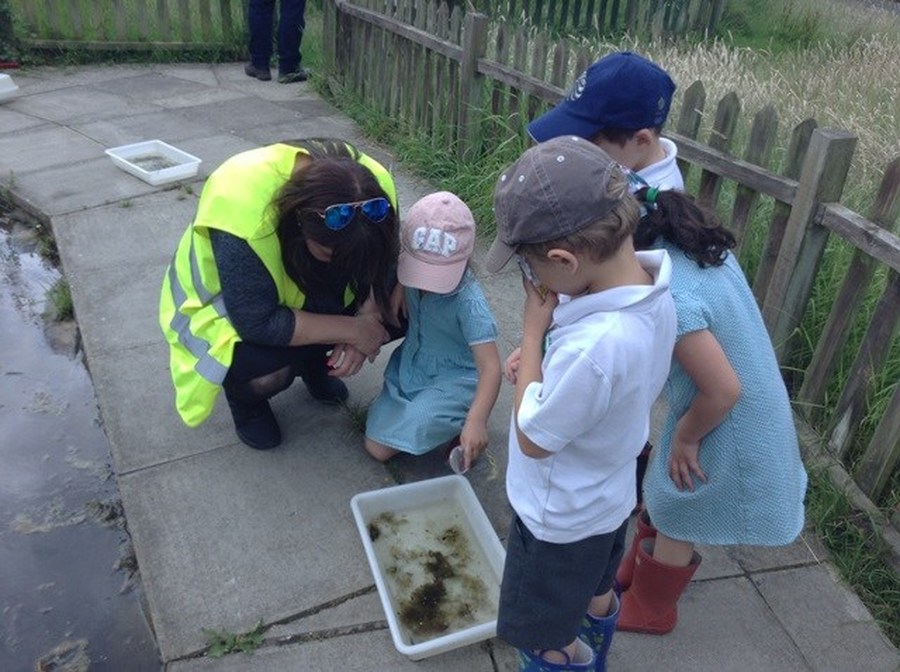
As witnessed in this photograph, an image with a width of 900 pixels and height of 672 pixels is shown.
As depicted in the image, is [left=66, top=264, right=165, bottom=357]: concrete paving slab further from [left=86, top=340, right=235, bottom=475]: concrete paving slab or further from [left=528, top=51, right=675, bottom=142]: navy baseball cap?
[left=528, top=51, right=675, bottom=142]: navy baseball cap

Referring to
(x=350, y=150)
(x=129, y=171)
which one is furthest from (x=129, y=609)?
(x=129, y=171)

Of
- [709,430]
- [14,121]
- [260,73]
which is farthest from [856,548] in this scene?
[260,73]

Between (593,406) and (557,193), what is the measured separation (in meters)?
0.36

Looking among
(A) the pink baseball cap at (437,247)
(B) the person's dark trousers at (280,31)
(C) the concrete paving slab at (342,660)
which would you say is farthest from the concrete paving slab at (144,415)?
(B) the person's dark trousers at (280,31)

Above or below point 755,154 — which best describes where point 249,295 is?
below

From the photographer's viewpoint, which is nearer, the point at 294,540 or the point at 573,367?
the point at 573,367

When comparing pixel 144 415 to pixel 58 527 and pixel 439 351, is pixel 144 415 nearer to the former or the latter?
pixel 58 527

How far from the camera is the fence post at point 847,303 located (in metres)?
2.39

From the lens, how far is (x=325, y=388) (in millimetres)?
2939

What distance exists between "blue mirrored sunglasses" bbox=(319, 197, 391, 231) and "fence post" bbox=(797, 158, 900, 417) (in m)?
1.50

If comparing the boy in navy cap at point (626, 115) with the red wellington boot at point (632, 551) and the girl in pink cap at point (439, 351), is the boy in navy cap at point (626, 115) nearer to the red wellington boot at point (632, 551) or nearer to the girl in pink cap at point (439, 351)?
the girl in pink cap at point (439, 351)

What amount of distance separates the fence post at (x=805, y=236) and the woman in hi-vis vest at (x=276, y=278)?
1355mm

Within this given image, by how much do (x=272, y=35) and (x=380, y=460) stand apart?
5.24m

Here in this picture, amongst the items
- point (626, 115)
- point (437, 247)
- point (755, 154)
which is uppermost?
point (626, 115)
